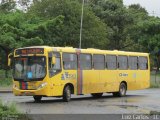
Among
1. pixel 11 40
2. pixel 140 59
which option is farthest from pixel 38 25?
pixel 140 59

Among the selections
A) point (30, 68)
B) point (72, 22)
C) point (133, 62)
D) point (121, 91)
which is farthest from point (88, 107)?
point (72, 22)

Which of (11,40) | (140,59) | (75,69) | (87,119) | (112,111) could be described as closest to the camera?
(87,119)

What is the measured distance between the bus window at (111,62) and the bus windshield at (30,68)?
6.21m

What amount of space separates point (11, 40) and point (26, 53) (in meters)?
20.0

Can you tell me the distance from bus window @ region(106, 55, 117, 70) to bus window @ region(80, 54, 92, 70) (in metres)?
1.90

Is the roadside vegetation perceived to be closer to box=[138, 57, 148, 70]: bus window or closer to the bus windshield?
box=[138, 57, 148, 70]: bus window

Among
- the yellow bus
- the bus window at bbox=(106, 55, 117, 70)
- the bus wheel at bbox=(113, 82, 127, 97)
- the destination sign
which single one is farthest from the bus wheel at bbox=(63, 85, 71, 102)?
the bus wheel at bbox=(113, 82, 127, 97)

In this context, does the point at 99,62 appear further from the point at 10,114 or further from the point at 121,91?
the point at 10,114

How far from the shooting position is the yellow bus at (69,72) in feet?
79.3

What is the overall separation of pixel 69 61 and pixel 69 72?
0.63 meters

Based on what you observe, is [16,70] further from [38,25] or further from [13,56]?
[38,25]

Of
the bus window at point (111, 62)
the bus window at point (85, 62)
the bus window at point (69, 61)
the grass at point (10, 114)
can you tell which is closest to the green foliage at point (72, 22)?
the bus window at point (111, 62)

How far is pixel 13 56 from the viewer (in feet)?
83.5

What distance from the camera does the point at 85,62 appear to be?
90.0 ft
